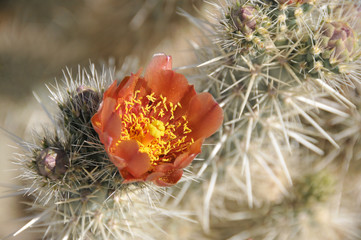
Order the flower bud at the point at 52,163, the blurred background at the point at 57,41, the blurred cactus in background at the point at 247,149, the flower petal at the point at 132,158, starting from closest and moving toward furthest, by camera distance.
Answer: the flower petal at the point at 132,158 < the flower bud at the point at 52,163 < the blurred cactus in background at the point at 247,149 < the blurred background at the point at 57,41

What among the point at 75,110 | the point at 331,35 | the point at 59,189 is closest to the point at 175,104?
the point at 75,110

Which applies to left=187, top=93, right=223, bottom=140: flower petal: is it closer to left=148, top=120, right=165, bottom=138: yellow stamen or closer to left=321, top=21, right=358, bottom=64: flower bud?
left=148, top=120, right=165, bottom=138: yellow stamen

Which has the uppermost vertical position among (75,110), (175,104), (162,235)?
(75,110)

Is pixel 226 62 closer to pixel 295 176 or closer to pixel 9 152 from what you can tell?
pixel 295 176

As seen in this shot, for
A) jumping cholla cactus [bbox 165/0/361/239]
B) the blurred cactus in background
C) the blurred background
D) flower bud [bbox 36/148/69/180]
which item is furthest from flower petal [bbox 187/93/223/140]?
the blurred background

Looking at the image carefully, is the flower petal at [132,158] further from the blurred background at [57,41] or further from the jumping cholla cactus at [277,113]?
the blurred background at [57,41]

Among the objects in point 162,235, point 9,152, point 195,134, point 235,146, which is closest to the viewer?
point 195,134

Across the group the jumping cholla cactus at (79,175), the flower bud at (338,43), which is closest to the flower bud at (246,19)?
the flower bud at (338,43)
